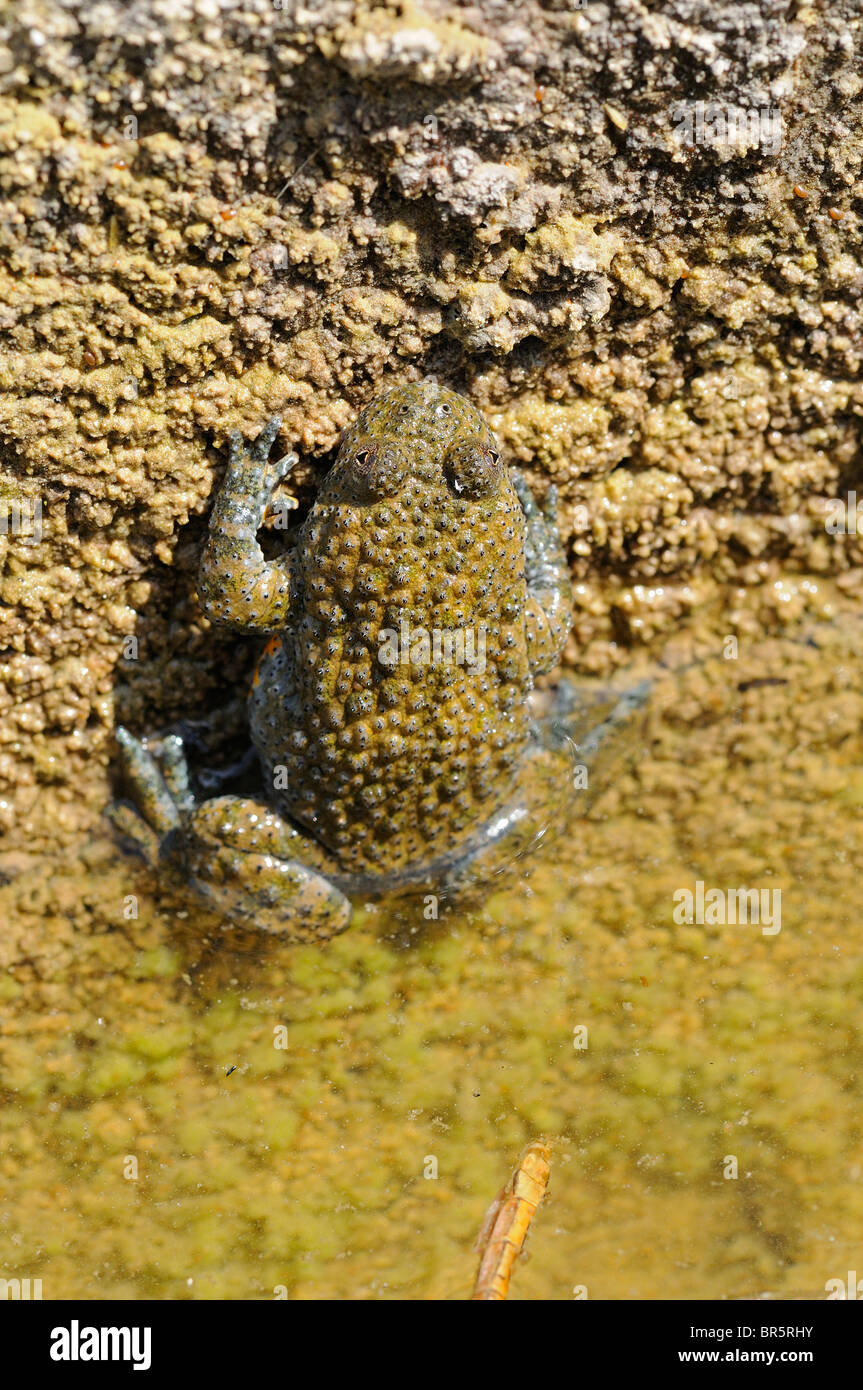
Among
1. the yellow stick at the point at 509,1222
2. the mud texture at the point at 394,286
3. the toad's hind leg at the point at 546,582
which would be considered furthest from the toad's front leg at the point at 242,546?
the yellow stick at the point at 509,1222

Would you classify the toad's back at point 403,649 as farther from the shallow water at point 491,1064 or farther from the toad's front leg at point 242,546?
the shallow water at point 491,1064

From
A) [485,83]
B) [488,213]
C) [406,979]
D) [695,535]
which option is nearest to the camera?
[485,83]

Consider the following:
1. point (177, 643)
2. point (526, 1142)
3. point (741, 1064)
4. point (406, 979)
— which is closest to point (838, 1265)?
point (741, 1064)

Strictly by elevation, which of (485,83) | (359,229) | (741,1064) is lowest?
(741,1064)

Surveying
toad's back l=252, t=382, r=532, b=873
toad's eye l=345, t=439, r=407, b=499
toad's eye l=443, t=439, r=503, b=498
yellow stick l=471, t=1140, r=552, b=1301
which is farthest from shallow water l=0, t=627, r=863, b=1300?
toad's eye l=345, t=439, r=407, b=499

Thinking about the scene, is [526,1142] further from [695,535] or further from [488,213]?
[488,213]

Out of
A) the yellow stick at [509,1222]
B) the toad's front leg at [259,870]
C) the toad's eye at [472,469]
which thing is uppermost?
the toad's eye at [472,469]
